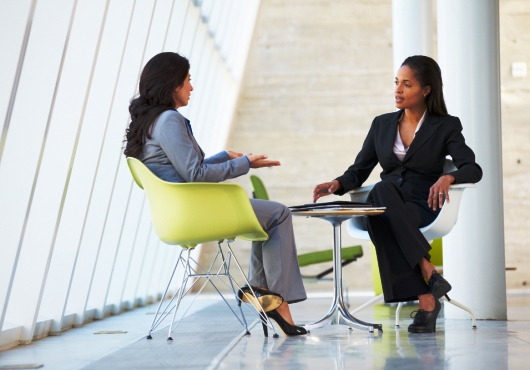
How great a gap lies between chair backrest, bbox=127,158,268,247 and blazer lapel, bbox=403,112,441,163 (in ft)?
2.97

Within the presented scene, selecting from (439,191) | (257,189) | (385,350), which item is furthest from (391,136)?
(257,189)

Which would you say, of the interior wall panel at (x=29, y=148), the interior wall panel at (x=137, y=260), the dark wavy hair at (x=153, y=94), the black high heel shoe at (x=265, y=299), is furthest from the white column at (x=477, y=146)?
the interior wall panel at (x=137, y=260)

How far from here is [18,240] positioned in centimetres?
326

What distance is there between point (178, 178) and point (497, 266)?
6.69 feet

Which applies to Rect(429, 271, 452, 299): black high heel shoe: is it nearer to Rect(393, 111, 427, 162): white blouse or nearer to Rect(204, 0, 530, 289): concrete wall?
Rect(393, 111, 427, 162): white blouse

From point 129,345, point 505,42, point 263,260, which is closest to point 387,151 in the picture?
point 263,260

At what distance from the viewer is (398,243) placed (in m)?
3.30

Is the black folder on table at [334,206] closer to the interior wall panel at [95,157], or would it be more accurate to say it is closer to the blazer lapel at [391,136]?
the blazer lapel at [391,136]

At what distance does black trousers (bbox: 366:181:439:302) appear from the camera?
3.25m

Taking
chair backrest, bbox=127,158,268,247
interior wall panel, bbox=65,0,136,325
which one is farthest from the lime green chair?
interior wall panel, bbox=65,0,136,325

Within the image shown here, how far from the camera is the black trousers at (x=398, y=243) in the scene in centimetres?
325

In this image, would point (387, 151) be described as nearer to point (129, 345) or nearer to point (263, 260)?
point (263, 260)

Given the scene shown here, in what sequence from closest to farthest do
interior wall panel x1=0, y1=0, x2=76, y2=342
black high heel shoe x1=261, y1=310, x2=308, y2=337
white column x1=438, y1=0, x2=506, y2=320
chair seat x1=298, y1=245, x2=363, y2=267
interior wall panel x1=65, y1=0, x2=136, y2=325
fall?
black high heel shoe x1=261, y1=310, x2=308, y2=337 → interior wall panel x1=0, y1=0, x2=76, y2=342 → white column x1=438, y1=0, x2=506, y2=320 → interior wall panel x1=65, y1=0, x2=136, y2=325 → chair seat x1=298, y1=245, x2=363, y2=267

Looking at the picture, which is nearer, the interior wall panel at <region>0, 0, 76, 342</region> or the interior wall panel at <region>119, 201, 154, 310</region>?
the interior wall panel at <region>0, 0, 76, 342</region>
